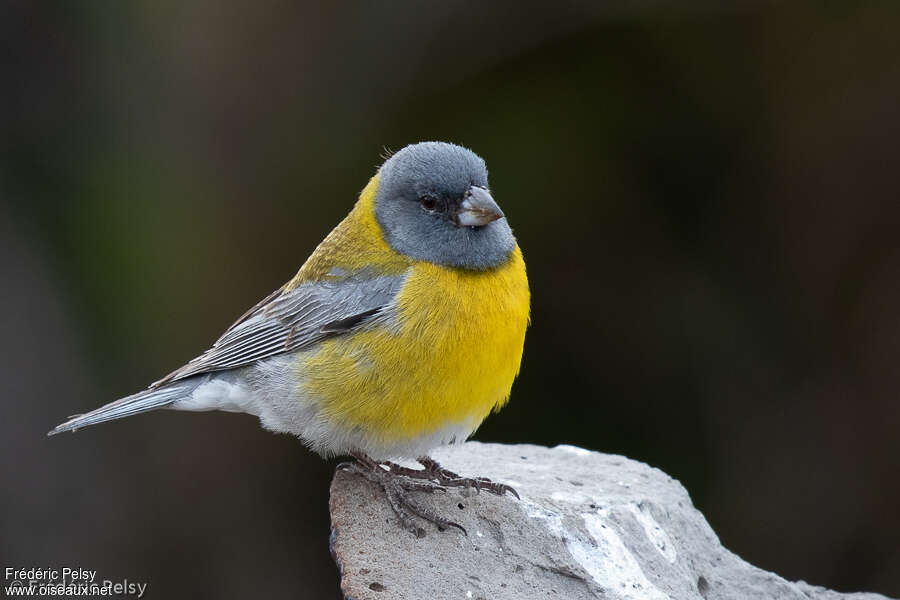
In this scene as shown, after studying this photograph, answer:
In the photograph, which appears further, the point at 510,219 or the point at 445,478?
the point at 510,219

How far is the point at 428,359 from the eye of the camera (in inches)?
215

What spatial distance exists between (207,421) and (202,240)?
4.50 feet

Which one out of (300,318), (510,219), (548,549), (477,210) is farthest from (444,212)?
(510,219)

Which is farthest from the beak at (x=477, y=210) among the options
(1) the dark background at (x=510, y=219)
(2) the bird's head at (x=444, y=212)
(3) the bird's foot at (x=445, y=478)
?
(1) the dark background at (x=510, y=219)

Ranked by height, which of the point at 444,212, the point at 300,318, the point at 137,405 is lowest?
the point at 137,405

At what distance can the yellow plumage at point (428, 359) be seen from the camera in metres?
5.46

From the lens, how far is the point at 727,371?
8805 millimetres

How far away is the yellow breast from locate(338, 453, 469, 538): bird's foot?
20cm

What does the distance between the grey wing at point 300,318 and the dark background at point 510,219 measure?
115 inches

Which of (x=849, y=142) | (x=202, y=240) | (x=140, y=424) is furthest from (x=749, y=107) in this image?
(x=140, y=424)

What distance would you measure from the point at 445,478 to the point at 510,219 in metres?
3.24

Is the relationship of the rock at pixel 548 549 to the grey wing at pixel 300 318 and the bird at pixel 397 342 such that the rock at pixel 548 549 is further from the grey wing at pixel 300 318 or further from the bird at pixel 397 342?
the grey wing at pixel 300 318

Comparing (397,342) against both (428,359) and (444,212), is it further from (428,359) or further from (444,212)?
(444,212)

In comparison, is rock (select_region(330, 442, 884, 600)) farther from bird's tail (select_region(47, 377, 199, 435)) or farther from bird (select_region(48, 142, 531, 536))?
bird's tail (select_region(47, 377, 199, 435))
